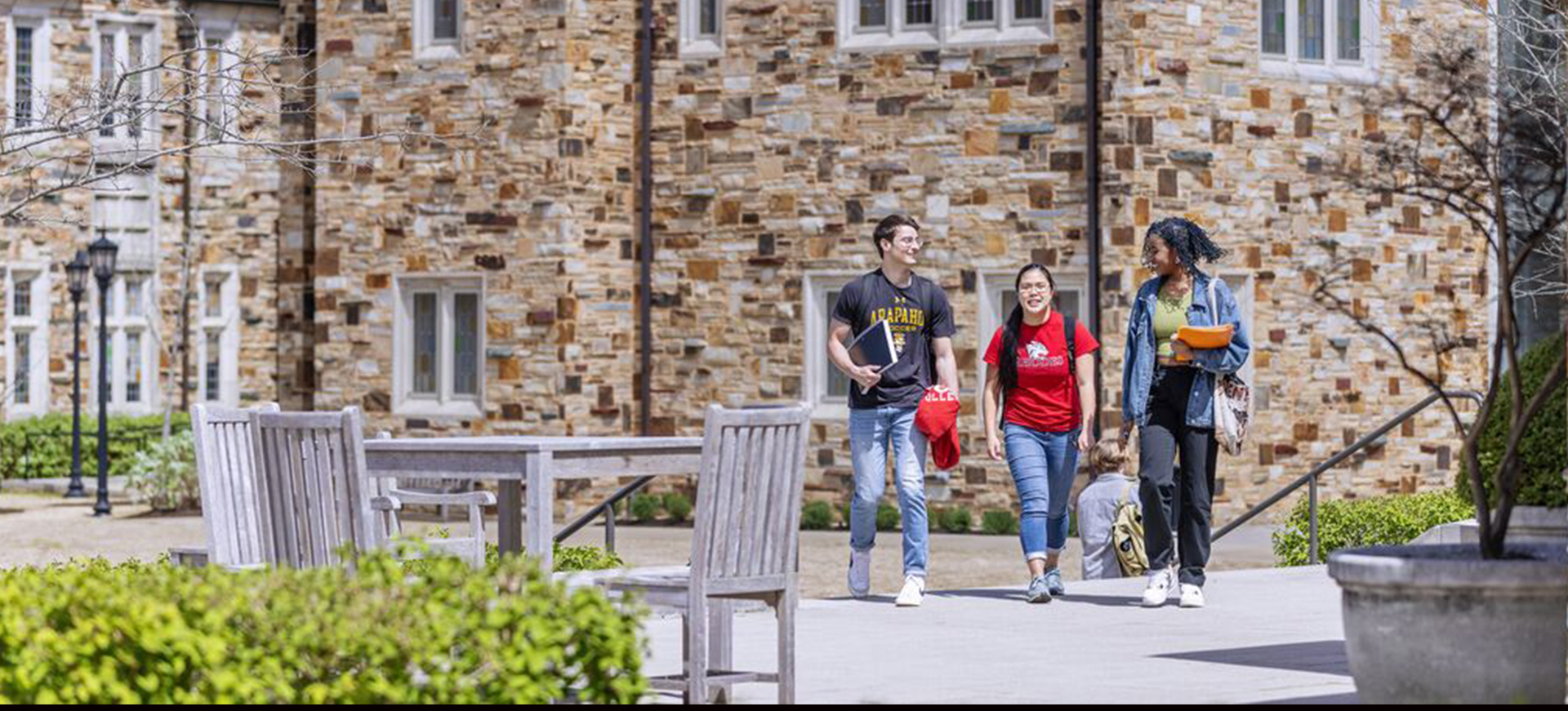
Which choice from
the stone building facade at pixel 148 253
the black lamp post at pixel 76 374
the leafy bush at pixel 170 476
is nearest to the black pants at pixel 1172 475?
the leafy bush at pixel 170 476

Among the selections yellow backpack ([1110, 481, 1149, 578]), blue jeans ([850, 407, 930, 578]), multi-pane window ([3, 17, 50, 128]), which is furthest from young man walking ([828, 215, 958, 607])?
multi-pane window ([3, 17, 50, 128])

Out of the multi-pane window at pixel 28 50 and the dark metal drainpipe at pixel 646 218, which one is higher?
the multi-pane window at pixel 28 50

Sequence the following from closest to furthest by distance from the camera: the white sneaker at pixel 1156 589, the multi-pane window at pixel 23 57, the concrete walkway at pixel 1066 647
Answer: the concrete walkway at pixel 1066 647, the white sneaker at pixel 1156 589, the multi-pane window at pixel 23 57

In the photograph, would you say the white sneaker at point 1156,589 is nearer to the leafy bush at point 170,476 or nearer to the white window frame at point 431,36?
the white window frame at point 431,36

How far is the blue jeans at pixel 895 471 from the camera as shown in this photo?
12.9 metres

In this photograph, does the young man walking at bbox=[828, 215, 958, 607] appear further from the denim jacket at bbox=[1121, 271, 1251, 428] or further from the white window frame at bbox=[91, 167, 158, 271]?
the white window frame at bbox=[91, 167, 158, 271]

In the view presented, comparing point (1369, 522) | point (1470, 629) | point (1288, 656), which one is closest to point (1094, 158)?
point (1369, 522)

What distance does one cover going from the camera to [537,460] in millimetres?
9711

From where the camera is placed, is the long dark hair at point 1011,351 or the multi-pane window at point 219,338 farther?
the multi-pane window at point 219,338

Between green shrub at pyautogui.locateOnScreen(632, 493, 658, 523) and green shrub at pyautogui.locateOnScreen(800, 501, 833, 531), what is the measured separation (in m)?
1.54

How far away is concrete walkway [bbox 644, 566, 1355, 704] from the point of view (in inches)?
349

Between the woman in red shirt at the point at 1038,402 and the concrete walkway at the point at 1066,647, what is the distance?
46cm

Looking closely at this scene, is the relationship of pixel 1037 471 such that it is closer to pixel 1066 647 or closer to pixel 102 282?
pixel 1066 647

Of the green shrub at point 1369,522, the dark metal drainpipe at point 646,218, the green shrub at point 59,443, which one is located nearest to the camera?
the green shrub at point 1369,522
